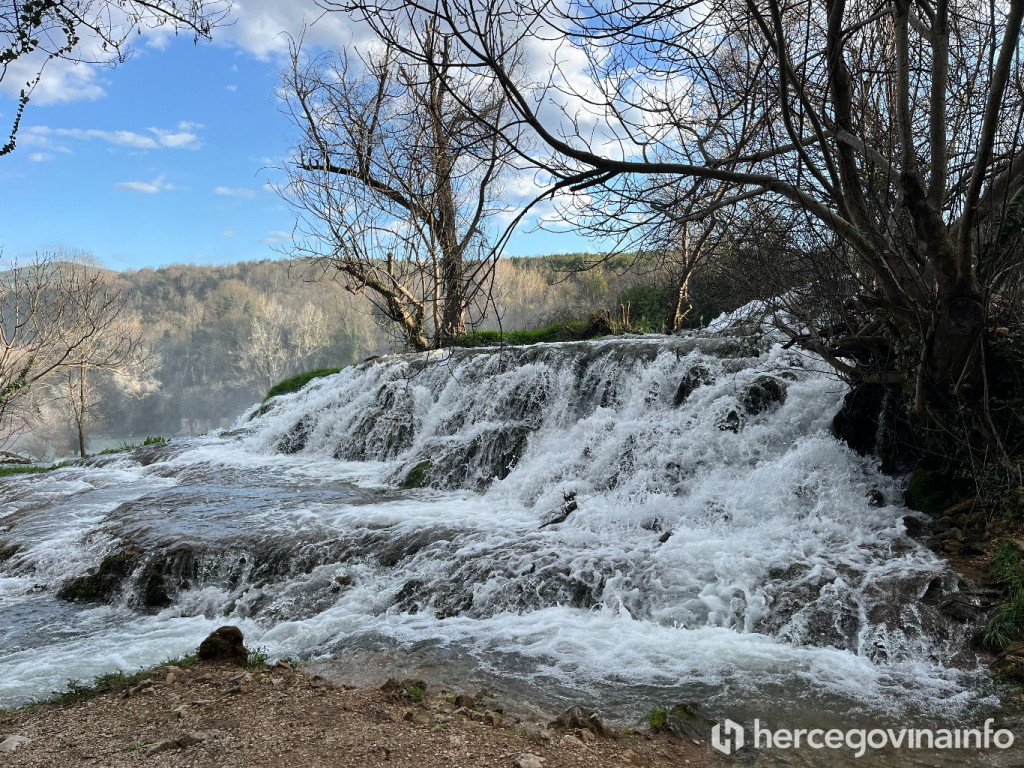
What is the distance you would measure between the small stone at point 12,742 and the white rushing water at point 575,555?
1119 millimetres

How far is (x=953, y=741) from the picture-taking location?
10.3ft

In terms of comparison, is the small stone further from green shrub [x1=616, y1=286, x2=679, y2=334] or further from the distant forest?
the distant forest

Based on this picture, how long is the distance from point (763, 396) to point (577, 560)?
340cm

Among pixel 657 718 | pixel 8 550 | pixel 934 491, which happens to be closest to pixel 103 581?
pixel 8 550

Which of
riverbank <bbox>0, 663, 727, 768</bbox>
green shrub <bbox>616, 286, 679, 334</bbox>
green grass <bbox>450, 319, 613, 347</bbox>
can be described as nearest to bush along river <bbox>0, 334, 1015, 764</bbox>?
riverbank <bbox>0, 663, 727, 768</bbox>

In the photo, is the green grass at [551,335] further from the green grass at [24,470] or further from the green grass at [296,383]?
the green grass at [24,470]

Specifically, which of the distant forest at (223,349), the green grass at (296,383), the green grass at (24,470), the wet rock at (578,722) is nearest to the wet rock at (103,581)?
the wet rock at (578,722)

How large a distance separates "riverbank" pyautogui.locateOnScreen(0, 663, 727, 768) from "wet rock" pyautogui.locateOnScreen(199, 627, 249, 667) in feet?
1.12

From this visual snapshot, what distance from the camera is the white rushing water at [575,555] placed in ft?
13.3

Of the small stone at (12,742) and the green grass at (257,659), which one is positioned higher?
the small stone at (12,742)

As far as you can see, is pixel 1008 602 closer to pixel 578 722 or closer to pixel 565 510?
pixel 578 722

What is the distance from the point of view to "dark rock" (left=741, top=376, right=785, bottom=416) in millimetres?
7523

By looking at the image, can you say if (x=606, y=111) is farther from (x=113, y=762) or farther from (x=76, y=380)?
(x=76, y=380)

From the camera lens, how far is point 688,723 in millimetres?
3338
